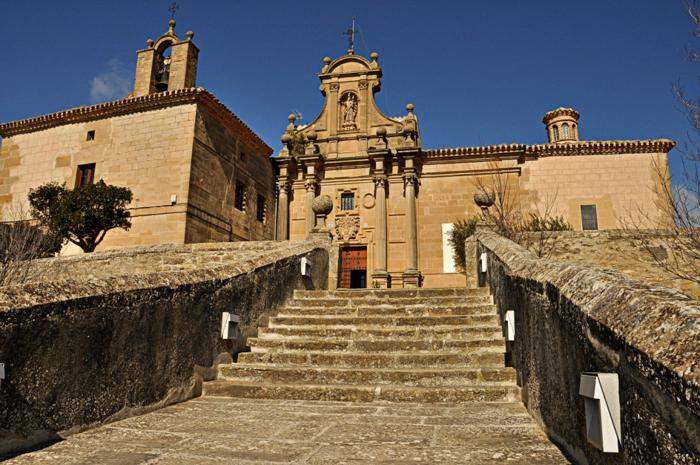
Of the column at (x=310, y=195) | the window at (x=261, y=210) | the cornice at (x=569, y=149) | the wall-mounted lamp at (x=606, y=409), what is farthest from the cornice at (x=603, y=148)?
the wall-mounted lamp at (x=606, y=409)

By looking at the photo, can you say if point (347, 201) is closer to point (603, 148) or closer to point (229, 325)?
point (603, 148)

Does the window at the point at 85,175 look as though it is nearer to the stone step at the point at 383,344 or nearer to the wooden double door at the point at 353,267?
the wooden double door at the point at 353,267

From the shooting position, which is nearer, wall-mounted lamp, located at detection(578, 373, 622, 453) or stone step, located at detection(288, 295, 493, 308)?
wall-mounted lamp, located at detection(578, 373, 622, 453)

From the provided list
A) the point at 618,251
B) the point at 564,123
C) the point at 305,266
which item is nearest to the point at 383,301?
the point at 305,266

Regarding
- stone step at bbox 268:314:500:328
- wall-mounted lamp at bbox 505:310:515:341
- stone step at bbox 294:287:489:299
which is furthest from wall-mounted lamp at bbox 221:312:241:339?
wall-mounted lamp at bbox 505:310:515:341

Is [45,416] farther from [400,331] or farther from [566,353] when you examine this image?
[400,331]

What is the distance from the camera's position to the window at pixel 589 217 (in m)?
18.8

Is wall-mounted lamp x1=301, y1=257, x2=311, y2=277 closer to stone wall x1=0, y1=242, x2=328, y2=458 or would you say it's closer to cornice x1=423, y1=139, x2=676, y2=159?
stone wall x1=0, y1=242, x2=328, y2=458

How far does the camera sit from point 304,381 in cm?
511

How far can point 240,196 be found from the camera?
20406 mm

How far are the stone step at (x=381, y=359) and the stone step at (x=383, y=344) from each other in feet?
0.38

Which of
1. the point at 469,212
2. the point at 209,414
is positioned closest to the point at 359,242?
the point at 469,212

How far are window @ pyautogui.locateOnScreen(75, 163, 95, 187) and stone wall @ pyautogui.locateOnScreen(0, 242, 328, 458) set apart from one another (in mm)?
14719

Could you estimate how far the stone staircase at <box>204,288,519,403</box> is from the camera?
476 cm
